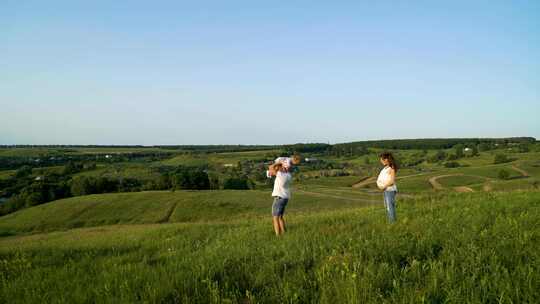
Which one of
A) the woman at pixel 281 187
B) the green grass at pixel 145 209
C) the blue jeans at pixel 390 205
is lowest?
the green grass at pixel 145 209

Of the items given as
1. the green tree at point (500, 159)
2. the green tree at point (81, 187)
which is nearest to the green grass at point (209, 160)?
the green tree at point (81, 187)

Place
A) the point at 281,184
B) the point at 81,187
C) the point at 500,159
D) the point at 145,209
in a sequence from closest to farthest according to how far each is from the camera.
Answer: the point at 281,184 < the point at 145,209 < the point at 81,187 < the point at 500,159

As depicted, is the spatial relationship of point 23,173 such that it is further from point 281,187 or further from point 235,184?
point 281,187

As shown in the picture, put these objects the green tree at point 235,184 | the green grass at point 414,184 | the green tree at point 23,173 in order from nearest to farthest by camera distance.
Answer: the green grass at point 414,184 < the green tree at point 235,184 < the green tree at point 23,173

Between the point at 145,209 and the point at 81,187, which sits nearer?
the point at 145,209

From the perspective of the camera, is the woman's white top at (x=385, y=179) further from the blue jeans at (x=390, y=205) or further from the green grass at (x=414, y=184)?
the green grass at (x=414, y=184)

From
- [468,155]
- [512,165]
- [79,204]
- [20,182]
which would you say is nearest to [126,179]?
[20,182]

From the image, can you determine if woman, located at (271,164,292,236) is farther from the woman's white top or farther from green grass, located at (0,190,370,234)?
green grass, located at (0,190,370,234)

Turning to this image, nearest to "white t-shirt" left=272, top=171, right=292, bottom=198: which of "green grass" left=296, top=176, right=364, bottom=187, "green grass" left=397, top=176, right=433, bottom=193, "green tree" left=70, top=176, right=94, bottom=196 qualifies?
"green grass" left=397, top=176, right=433, bottom=193

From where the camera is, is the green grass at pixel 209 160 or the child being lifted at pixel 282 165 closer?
the child being lifted at pixel 282 165

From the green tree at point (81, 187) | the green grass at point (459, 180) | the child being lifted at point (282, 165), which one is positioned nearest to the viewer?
the child being lifted at point (282, 165)

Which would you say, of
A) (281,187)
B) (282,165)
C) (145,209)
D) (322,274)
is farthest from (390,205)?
(145,209)

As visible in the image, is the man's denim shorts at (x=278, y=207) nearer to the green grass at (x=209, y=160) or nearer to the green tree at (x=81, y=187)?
the green tree at (x=81, y=187)

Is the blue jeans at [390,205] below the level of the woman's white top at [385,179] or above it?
below
